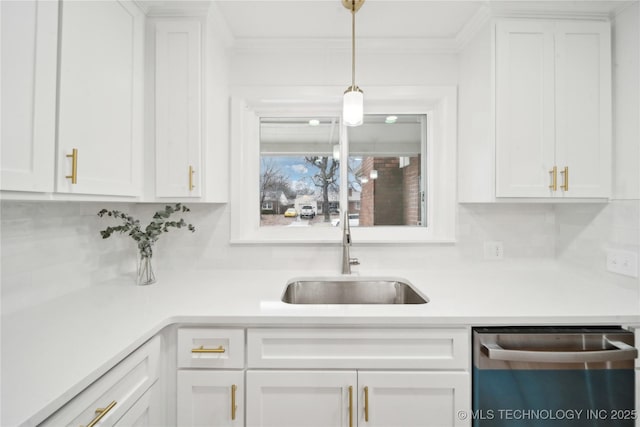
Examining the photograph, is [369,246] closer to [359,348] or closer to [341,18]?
[359,348]

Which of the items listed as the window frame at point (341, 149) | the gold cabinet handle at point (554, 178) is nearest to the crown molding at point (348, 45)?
the window frame at point (341, 149)

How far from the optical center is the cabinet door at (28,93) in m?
0.82

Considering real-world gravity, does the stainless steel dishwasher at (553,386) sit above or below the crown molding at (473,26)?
below

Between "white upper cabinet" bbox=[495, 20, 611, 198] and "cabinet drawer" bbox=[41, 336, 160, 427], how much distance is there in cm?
176

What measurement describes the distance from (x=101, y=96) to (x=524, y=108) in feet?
6.38

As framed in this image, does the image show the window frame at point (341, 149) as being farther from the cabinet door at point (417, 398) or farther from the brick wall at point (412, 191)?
the cabinet door at point (417, 398)

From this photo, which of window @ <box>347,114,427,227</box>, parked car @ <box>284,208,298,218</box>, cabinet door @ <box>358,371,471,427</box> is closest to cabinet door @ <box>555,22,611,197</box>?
window @ <box>347,114,427,227</box>

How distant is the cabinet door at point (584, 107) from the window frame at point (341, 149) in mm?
513

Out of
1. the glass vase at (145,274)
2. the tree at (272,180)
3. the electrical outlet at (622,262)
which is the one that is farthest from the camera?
the tree at (272,180)

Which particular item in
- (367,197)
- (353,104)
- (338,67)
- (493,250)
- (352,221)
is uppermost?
(338,67)

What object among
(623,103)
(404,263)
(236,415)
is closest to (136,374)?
(236,415)

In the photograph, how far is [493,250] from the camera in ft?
5.88

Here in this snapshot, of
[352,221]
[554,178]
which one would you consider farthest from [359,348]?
[554,178]

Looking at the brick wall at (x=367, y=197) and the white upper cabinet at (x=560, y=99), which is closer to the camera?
the white upper cabinet at (x=560, y=99)
